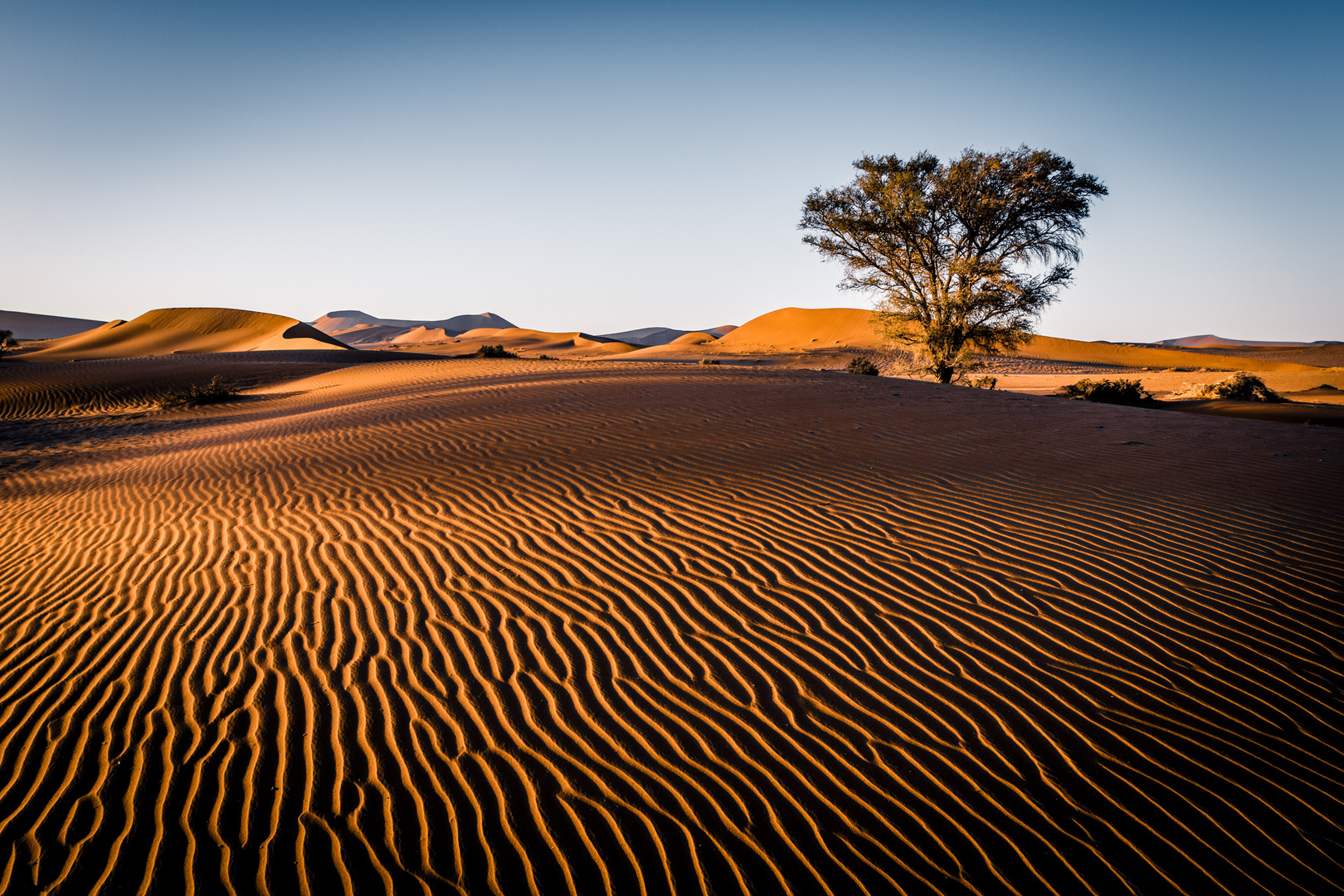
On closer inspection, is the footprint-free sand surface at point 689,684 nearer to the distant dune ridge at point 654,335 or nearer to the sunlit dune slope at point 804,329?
the sunlit dune slope at point 804,329

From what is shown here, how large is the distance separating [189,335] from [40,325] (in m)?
161

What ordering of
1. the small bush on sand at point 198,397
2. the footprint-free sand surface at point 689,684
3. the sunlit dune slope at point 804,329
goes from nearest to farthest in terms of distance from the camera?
the footprint-free sand surface at point 689,684 → the small bush on sand at point 198,397 → the sunlit dune slope at point 804,329

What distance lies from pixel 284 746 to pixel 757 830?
2.29 metres

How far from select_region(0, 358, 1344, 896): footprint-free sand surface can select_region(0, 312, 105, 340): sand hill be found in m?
200

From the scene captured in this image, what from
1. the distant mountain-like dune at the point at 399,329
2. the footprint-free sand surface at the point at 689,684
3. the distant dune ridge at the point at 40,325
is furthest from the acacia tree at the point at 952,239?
the distant dune ridge at the point at 40,325

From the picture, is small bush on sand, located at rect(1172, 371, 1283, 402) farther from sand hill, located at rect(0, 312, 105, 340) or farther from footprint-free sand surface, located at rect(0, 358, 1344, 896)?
sand hill, located at rect(0, 312, 105, 340)

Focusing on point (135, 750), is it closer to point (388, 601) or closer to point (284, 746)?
point (284, 746)

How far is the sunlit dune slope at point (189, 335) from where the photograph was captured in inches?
1785

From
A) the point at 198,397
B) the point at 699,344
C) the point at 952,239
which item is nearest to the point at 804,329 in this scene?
the point at 699,344

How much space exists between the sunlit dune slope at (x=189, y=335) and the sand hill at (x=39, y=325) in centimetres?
13449

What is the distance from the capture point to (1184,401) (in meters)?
15.1

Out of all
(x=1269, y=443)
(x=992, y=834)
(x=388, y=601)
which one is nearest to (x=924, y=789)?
(x=992, y=834)

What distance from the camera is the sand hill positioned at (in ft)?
483

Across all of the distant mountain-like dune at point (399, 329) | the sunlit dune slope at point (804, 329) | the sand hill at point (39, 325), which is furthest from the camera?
the sand hill at point (39, 325)
